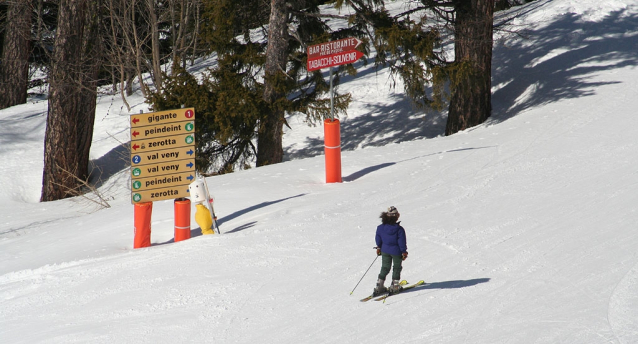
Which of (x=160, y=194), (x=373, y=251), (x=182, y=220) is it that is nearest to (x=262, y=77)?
(x=160, y=194)

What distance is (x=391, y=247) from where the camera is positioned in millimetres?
6906

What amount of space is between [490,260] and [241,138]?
853 cm

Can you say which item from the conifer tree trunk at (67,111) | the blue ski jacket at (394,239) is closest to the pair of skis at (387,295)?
the blue ski jacket at (394,239)

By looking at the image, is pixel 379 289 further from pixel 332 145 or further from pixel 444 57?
pixel 444 57

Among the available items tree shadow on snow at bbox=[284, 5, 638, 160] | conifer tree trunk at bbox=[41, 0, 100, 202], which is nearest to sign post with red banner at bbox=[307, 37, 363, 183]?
tree shadow on snow at bbox=[284, 5, 638, 160]

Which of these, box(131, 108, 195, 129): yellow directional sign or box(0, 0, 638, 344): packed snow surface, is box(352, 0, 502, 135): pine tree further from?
box(131, 108, 195, 129): yellow directional sign

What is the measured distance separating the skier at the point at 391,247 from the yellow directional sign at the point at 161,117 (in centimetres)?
374

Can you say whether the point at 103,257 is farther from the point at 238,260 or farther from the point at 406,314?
the point at 406,314

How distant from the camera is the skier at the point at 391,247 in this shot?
Result: 6.88m

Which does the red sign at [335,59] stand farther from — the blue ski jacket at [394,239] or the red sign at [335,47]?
the blue ski jacket at [394,239]

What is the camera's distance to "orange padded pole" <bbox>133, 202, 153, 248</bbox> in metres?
9.18

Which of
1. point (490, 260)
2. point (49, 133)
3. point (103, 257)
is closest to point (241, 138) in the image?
point (49, 133)

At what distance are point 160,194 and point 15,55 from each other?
45.2 ft

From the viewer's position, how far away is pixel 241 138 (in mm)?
15250
